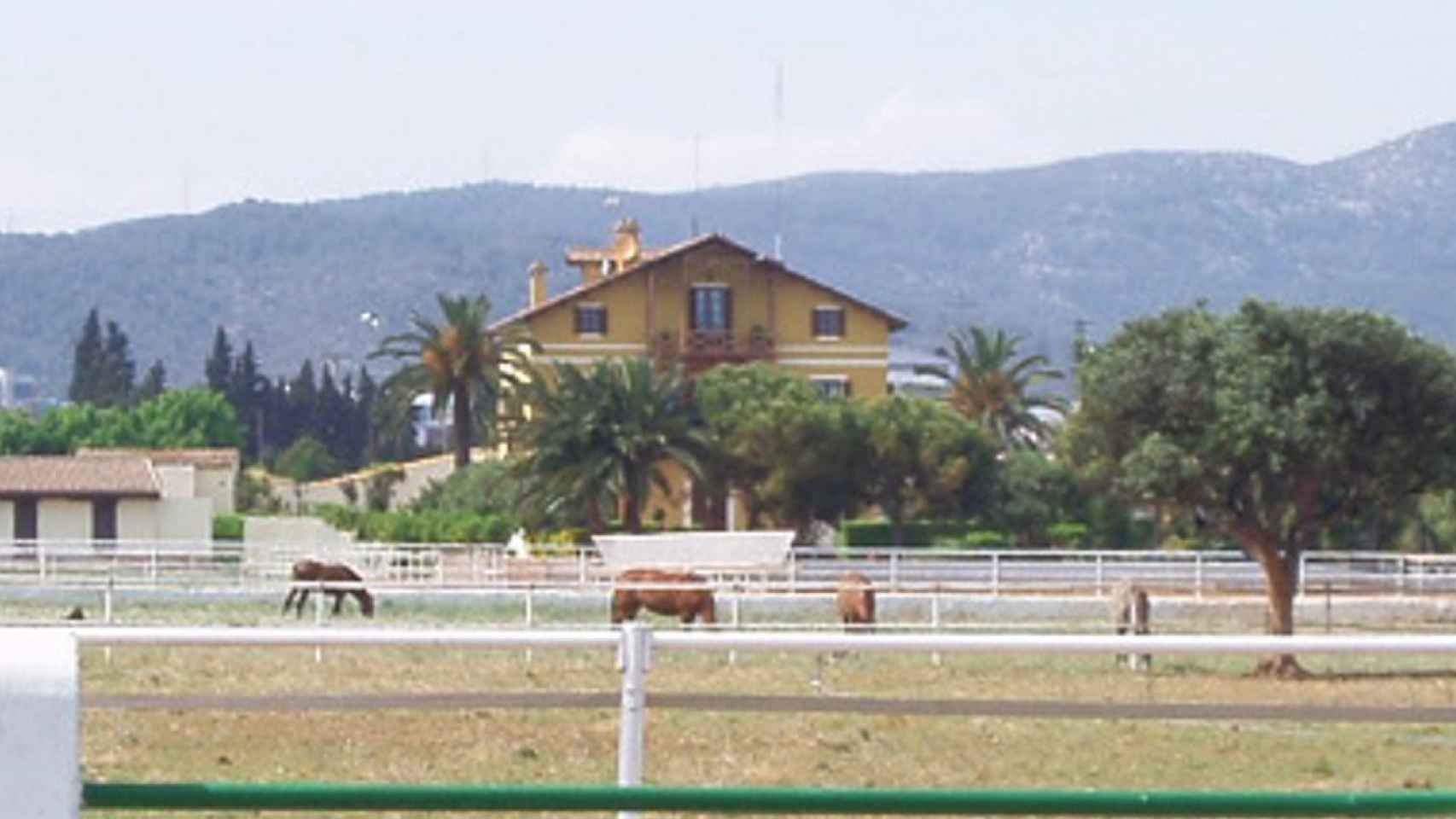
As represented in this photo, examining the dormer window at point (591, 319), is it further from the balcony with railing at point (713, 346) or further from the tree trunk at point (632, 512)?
the tree trunk at point (632, 512)

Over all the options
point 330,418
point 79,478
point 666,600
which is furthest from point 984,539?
point 330,418

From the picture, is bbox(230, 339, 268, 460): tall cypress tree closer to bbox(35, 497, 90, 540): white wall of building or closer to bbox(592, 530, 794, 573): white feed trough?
bbox(35, 497, 90, 540): white wall of building

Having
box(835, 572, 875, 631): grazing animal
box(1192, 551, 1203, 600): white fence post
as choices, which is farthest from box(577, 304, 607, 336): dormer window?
box(835, 572, 875, 631): grazing animal

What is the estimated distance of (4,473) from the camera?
271ft

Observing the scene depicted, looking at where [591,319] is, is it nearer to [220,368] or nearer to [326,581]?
[326,581]

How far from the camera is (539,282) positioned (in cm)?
11750

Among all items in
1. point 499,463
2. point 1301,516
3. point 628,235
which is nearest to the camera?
point 1301,516

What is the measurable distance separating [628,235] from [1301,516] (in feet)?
244

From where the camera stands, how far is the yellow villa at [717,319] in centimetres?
9994

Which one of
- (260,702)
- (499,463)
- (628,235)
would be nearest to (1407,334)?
(260,702)

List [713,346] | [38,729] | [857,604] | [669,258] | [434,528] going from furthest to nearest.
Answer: [669,258], [713,346], [434,528], [857,604], [38,729]

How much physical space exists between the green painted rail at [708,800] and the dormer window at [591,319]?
305ft

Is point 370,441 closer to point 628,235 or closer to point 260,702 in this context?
point 628,235

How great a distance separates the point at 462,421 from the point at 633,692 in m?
88.9
